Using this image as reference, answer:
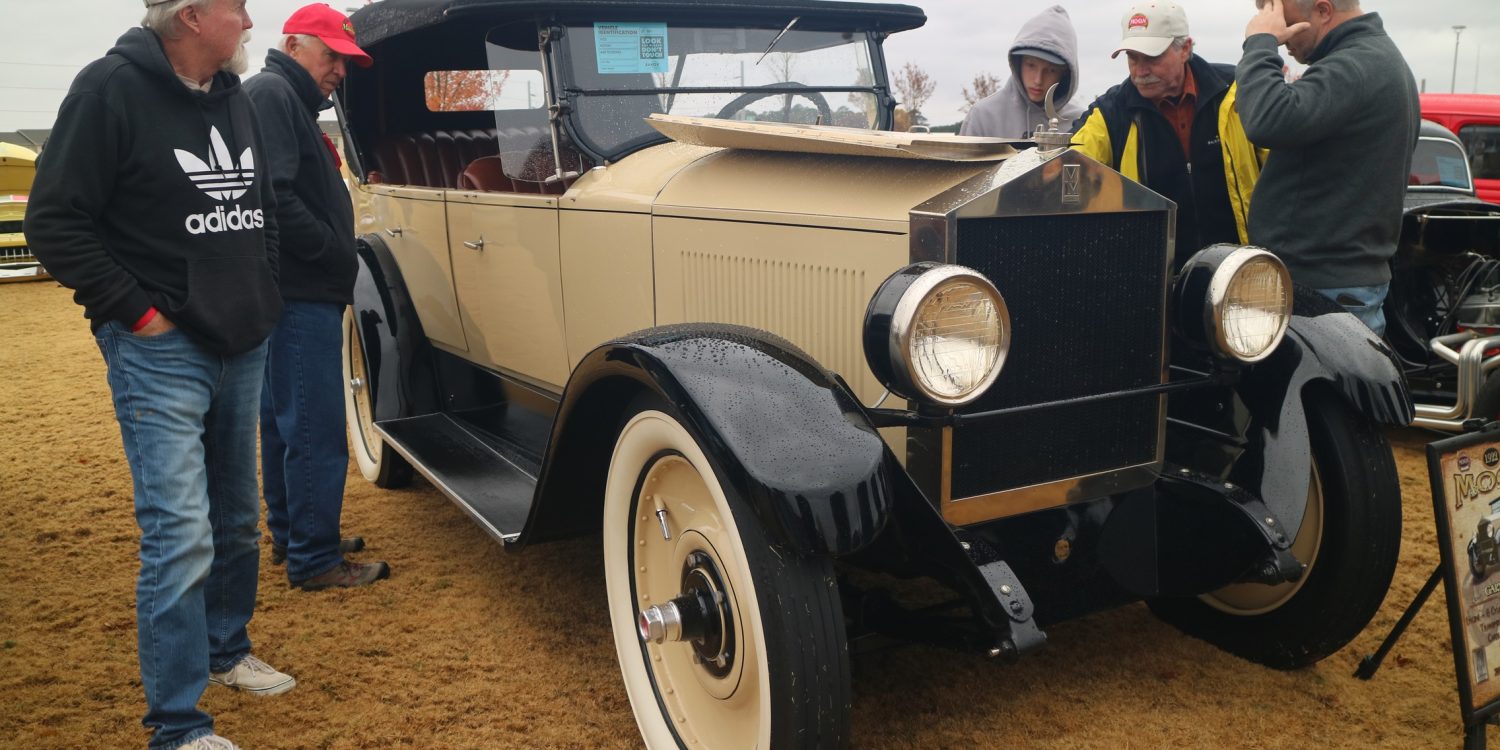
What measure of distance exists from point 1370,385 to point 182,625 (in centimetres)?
270

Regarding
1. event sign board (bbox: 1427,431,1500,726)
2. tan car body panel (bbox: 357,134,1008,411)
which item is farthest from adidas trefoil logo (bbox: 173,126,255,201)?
event sign board (bbox: 1427,431,1500,726)

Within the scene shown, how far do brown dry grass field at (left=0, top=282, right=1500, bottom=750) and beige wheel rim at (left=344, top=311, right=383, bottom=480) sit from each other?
2.82 feet

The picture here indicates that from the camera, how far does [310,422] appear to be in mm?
3447

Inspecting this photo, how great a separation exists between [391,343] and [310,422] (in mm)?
796

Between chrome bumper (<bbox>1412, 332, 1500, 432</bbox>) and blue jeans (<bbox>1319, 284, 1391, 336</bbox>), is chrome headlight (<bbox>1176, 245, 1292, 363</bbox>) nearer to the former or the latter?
blue jeans (<bbox>1319, 284, 1391, 336</bbox>)

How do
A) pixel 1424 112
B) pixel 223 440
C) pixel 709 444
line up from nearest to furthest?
pixel 709 444 → pixel 223 440 → pixel 1424 112

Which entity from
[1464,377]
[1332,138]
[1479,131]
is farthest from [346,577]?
[1479,131]

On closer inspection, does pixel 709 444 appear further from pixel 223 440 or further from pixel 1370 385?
pixel 1370 385

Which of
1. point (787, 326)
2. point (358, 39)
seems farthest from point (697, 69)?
point (358, 39)

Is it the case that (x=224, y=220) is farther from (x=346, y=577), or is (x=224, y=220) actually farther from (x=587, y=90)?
(x=346, y=577)

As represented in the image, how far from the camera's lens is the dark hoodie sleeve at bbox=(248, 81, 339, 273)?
3123 millimetres

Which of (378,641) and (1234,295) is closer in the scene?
(1234,295)

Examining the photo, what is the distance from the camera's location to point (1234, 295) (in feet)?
7.89

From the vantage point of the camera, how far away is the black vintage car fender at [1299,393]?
2471 millimetres
